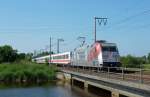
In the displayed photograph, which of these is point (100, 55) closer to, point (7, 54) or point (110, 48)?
point (110, 48)

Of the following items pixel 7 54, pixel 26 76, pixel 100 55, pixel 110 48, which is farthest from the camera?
pixel 7 54

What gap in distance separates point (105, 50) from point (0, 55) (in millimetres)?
101924

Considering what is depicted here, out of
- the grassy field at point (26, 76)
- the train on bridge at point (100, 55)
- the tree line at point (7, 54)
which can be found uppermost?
the tree line at point (7, 54)

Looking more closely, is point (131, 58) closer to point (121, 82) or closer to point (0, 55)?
point (121, 82)

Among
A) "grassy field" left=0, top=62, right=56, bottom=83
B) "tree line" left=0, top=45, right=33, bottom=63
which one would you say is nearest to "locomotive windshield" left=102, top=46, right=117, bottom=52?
"grassy field" left=0, top=62, right=56, bottom=83

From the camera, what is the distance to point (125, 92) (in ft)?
97.0

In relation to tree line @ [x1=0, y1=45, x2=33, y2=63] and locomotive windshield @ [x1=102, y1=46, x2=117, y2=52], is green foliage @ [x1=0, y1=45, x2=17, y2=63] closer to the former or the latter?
tree line @ [x1=0, y1=45, x2=33, y2=63]

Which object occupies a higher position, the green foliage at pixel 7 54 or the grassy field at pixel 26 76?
the green foliage at pixel 7 54

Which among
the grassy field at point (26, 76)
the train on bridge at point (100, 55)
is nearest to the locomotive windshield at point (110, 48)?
the train on bridge at point (100, 55)

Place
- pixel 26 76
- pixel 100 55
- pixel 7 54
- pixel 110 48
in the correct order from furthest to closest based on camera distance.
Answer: pixel 7 54 → pixel 26 76 → pixel 110 48 → pixel 100 55

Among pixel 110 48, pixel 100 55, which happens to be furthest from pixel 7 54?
pixel 100 55

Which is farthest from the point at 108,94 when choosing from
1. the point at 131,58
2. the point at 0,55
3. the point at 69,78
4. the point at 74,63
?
the point at 0,55

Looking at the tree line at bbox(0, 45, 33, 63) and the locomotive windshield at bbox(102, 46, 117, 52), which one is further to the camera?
the tree line at bbox(0, 45, 33, 63)

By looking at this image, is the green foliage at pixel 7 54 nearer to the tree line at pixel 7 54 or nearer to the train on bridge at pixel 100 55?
the tree line at pixel 7 54
